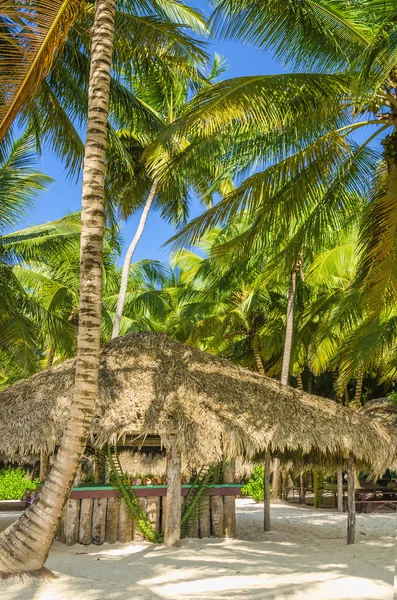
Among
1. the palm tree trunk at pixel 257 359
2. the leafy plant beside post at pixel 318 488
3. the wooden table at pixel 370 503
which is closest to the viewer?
the wooden table at pixel 370 503

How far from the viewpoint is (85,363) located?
22.5 ft

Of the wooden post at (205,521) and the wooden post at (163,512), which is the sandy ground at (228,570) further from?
the wooden post at (163,512)

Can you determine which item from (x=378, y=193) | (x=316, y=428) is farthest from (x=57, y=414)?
(x=378, y=193)

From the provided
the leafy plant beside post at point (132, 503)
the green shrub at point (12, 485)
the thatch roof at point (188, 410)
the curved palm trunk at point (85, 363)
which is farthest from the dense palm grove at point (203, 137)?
the green shrub at point (12, 485)

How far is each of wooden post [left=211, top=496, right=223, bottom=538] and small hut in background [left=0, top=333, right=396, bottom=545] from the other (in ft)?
4.28

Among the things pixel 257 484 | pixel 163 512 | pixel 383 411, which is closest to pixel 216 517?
pixel 163 512

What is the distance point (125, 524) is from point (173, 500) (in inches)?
43.9

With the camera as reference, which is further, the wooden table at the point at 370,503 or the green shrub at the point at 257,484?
the green shrub at the point at 257,484

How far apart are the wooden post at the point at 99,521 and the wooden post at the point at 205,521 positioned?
162cm

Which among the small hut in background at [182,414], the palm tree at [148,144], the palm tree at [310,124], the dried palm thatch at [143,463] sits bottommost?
the dried palm thatch at [143,463]

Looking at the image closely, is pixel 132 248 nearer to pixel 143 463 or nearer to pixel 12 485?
pixel 143 463

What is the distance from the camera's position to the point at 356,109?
Result: 28.8 feet

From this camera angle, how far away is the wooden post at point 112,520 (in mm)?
10234

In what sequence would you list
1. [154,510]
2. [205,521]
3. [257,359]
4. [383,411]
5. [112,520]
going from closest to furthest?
1. [112,520]
2. [154,510]
3. [205,521]
4. [383,411]
5. [257,359]
